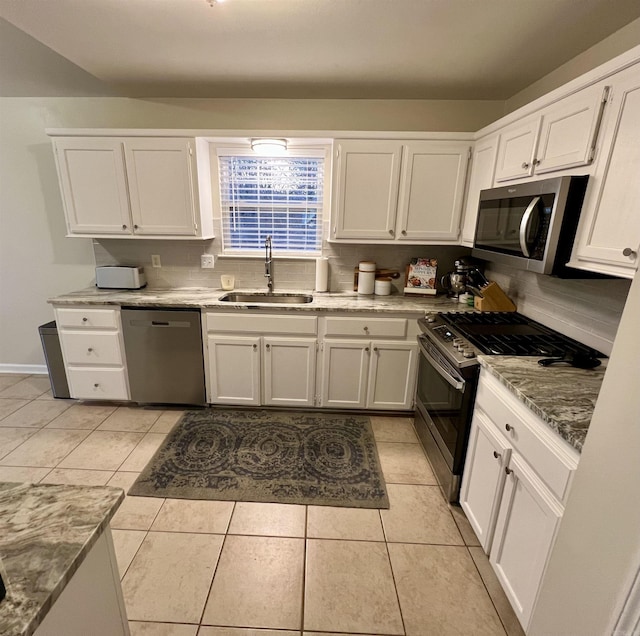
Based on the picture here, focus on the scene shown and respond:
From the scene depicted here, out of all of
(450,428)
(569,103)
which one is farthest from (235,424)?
(569,103)

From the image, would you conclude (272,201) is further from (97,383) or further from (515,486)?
(515,486)

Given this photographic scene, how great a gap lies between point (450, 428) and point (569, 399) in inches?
28.0

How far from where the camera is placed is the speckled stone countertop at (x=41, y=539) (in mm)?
551

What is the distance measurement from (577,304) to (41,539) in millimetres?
2381

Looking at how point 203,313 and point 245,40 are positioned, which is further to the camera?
point 203,313

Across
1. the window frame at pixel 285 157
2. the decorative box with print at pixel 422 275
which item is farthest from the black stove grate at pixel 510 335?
the window frame at pixel 285 157

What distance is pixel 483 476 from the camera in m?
1.57

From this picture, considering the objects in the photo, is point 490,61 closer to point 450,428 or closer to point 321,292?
point 321,292

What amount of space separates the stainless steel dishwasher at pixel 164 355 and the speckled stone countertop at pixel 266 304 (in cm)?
8

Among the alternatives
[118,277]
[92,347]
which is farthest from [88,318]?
[118,277]

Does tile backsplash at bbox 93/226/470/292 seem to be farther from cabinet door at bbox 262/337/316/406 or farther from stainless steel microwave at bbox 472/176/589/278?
stainless steel microwave at bbox 472/176/589/278

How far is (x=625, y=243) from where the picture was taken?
4.18ft

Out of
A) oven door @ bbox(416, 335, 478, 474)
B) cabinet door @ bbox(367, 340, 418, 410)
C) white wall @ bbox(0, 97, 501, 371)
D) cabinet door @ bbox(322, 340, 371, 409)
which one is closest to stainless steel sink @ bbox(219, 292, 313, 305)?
white wall @ bbox(0, 97, 501, 371)

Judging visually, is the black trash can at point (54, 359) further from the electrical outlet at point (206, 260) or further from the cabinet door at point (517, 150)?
the cabinet door at point (517, 150)
